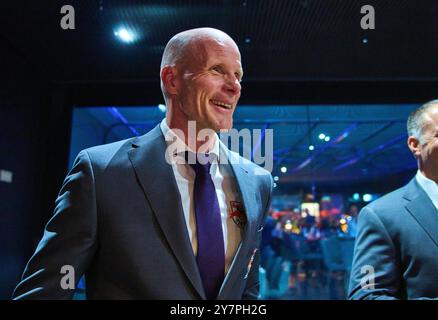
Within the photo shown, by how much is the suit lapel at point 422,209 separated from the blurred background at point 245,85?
0.54 metres

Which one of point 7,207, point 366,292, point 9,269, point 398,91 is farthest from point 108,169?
point 398,91

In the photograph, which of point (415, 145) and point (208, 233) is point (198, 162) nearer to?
point (208, 233)

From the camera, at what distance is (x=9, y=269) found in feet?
7.90

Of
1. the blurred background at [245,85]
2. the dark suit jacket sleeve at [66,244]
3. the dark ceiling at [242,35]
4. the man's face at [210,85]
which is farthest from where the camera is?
the blurred background at [245,85]

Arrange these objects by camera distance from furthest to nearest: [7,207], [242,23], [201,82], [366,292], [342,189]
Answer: [342,189], [7,207], [242,23], [366,292], [201,82]

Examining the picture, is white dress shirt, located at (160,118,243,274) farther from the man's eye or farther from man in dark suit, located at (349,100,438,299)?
man in dark suit, located at (349,100,438,299)

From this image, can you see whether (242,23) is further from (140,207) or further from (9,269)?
(9,269)

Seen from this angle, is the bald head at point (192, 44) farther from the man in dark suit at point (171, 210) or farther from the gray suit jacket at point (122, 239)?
the gray suit jacket at point (122, 239)

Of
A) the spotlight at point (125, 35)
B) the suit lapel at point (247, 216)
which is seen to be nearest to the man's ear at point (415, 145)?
the suit lapel at point (247, 216)

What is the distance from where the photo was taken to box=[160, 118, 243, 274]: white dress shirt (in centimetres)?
87

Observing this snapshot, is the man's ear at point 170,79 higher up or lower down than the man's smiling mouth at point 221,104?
higher up

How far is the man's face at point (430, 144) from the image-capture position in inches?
48.9

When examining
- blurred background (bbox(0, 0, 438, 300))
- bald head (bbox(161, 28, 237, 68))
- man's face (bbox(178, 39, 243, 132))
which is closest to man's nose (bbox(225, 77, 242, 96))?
man's face (bbox(178, 39, 243, 132))

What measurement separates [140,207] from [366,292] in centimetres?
77
